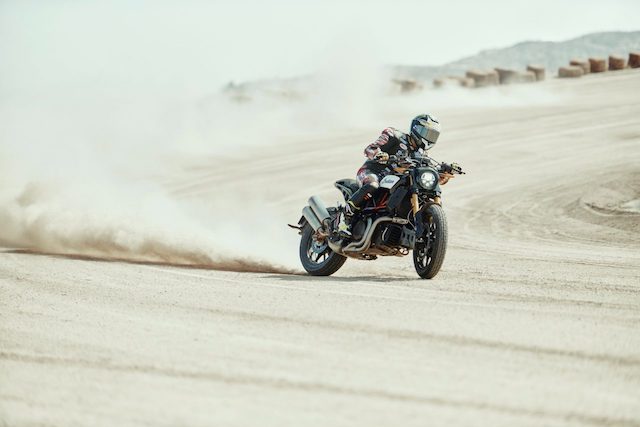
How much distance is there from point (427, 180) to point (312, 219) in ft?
5.91

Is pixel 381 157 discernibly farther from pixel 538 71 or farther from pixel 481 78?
pixel 538 71

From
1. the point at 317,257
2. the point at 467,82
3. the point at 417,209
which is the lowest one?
the point at 317,257

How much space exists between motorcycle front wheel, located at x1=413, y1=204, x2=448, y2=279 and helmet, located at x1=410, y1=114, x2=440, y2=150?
842 millimetres

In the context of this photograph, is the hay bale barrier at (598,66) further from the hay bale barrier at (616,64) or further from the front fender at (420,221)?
the front fender at (420,221)

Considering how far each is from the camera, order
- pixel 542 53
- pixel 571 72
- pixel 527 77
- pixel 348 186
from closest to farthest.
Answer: pixel 348 186 < pixel 527 77 < pixel 571 72 < pixel 542 53

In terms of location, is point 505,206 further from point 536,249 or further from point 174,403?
point 174,403

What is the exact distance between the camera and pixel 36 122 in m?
21.9

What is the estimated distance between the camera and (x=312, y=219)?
12.2m

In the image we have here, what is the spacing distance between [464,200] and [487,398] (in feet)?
63.1

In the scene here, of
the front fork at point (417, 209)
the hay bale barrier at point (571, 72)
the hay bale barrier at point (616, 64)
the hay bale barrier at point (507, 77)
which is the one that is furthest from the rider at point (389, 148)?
the hay bale barrier at point (616, 64)

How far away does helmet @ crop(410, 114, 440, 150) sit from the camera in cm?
1134

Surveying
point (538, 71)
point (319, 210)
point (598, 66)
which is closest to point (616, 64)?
point (598, 66)

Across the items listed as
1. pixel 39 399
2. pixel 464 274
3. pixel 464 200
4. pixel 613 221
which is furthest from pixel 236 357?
pixel 464 200

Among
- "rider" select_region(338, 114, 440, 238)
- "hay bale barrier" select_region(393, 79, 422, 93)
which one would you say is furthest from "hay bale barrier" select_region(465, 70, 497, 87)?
"rider" select_region(338, 114, 440, 238)
